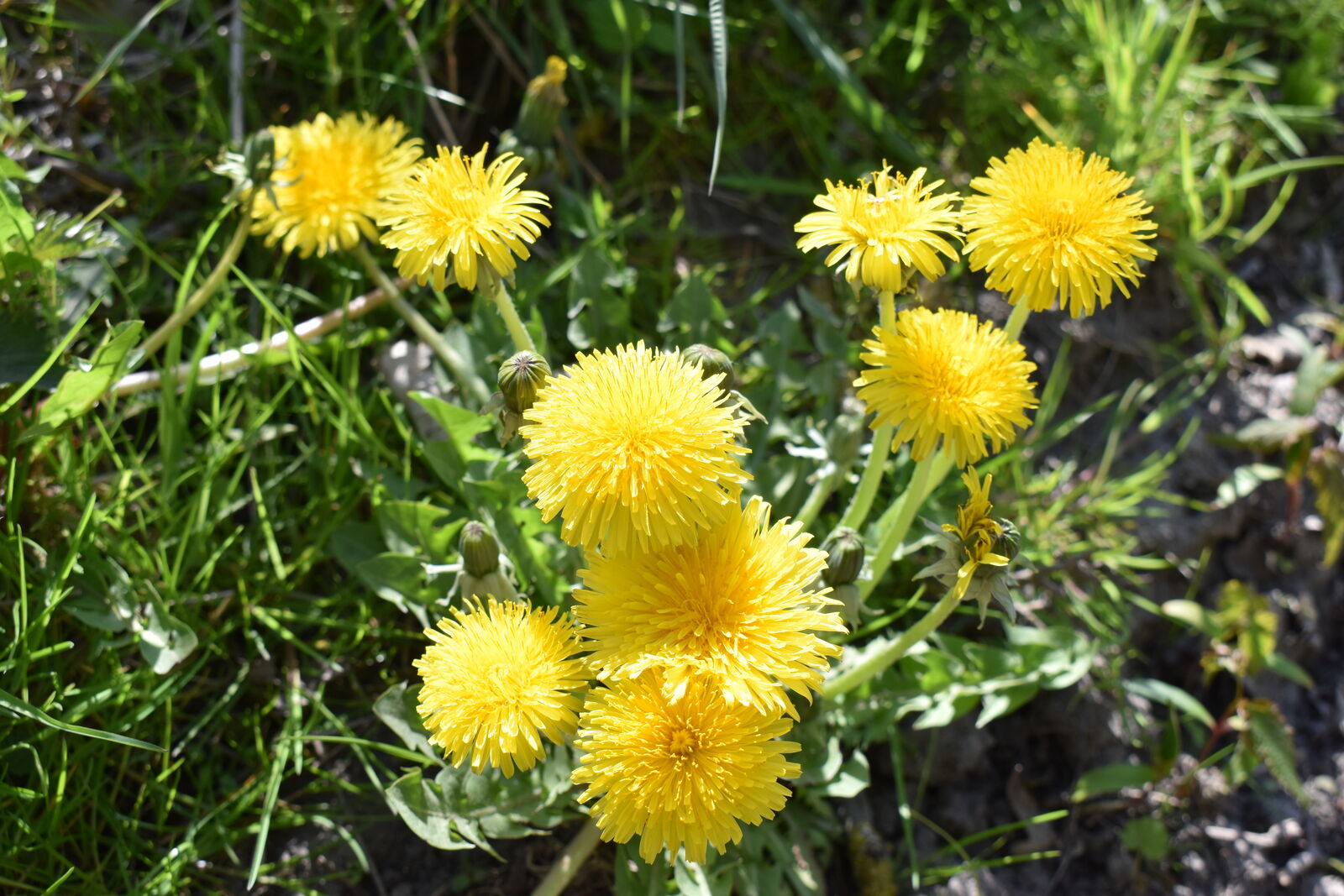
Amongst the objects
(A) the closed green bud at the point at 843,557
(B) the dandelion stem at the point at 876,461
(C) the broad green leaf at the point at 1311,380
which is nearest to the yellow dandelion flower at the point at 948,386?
(B) the dandelion stem at the point at 876,461

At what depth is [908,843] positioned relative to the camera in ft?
6.75

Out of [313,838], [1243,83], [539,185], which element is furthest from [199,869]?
[1243,83]

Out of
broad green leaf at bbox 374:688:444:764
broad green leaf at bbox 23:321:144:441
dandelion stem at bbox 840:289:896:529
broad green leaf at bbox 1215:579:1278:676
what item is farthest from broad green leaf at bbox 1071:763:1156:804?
broad green leaf at bbox 23:321:144:441

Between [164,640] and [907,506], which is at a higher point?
[907,506]

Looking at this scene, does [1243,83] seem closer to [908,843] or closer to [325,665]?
[908,843]

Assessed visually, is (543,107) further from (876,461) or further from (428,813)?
(428,813)

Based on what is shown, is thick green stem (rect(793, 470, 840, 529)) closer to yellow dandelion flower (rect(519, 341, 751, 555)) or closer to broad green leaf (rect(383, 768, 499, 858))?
yellow dandelion flower (rect(519, 341, 751, 555))

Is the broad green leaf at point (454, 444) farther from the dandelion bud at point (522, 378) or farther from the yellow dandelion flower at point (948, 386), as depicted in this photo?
the yellow dandelion flower at point (948, 386)

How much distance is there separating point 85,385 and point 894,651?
1608 millimetres

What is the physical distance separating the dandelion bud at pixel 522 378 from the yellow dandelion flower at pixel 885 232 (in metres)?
0.46

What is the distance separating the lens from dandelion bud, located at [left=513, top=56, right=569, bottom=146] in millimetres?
2092

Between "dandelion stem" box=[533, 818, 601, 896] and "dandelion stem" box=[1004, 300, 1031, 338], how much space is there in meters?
1.15

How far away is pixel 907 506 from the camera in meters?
1.73

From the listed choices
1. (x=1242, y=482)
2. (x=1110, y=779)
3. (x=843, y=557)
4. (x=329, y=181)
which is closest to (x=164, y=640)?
(x=329, y=181)
